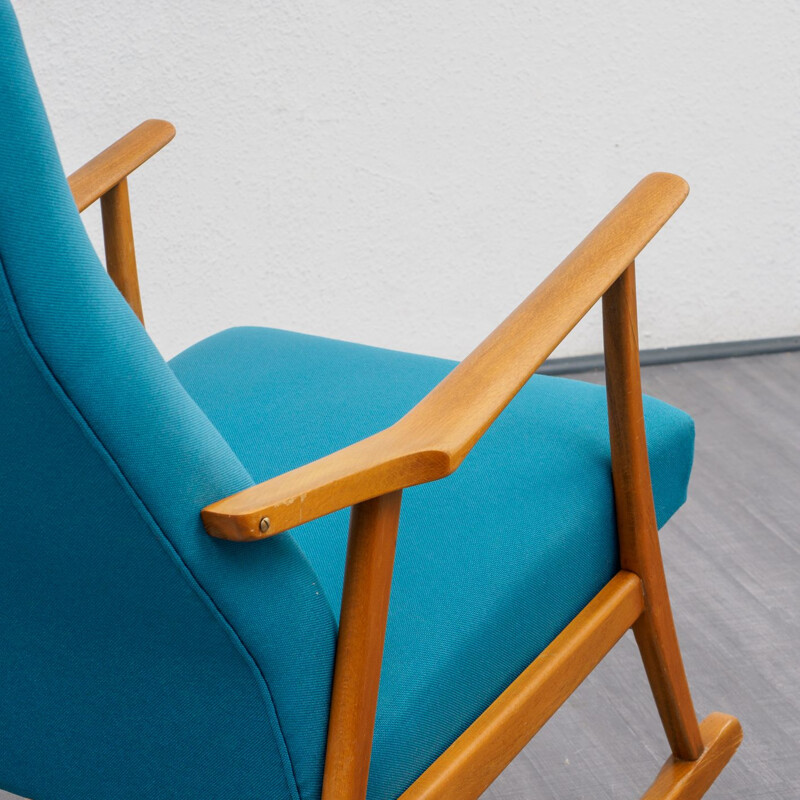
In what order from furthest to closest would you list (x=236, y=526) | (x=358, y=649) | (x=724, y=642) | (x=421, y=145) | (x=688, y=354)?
1. (x=688, y=354)
2. (x=421, y=145)
3. (x=724, y=642)
4. (x=358, y=649)
5. (x=236, y=526)

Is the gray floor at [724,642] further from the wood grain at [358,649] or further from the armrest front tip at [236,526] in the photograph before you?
the armrest front tip at [236,526]

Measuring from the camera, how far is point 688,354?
2166 mm

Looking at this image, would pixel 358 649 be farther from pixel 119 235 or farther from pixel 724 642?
pixel 724 642

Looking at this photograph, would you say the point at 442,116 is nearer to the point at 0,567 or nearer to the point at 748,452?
the point at 748,452

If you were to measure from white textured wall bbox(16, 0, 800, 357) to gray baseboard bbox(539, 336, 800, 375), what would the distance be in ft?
0.11

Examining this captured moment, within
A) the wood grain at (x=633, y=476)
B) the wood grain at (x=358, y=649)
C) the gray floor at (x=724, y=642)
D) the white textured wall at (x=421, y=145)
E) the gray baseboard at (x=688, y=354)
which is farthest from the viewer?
the gray baseboard at (x=688, y=354)

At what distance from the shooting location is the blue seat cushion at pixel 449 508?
0.68 metres

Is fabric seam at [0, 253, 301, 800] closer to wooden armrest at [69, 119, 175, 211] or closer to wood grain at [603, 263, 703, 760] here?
wood grain at [603, 263, 703, 760]

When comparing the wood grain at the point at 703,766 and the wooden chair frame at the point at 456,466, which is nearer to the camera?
the wooden chair frame at the point at 456,466

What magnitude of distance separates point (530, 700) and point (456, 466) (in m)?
0.29

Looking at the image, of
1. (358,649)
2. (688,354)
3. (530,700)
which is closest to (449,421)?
(358,649)

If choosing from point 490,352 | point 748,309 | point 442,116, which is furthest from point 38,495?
point 748,309

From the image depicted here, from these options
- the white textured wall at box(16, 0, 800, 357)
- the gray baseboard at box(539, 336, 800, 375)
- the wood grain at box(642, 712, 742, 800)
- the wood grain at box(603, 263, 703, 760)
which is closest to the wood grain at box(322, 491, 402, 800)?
the wood grain at box(603, 263, 703, 760)

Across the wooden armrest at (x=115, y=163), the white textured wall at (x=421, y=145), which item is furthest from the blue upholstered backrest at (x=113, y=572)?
the white textured wall at (x=421, y=145)
